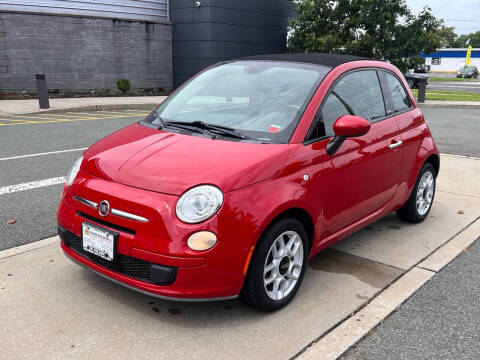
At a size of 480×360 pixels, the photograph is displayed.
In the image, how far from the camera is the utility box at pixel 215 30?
20.1m

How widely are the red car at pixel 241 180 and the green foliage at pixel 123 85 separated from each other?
16213 mm

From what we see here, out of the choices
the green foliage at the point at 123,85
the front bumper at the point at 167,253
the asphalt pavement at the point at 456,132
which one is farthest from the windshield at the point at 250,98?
the green foliage at the point at 123,85

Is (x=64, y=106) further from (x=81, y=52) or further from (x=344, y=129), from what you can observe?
(x=344, y=129)

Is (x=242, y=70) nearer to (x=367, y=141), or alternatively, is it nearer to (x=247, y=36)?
(x=367, y=141)

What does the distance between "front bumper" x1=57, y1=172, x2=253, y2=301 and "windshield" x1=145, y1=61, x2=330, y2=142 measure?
825 millimetres

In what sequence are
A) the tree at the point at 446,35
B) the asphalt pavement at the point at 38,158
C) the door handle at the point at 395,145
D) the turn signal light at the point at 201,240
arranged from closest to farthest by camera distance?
1. the turn signal light at the point at 201,240
2. the door handle at the point at 395,145
3. the asphalt pavement at the point at 38,158
4. the tree at the point at 446,35

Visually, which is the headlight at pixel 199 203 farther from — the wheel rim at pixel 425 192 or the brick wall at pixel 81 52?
the brick wall at pixel 81 52

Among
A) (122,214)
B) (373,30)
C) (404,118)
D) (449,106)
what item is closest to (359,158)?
(404,118)

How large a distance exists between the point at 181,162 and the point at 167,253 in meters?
0.59

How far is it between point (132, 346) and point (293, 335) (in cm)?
94

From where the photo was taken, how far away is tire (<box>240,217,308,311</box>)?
284 cm

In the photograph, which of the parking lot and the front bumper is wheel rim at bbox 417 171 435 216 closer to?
the parking lot

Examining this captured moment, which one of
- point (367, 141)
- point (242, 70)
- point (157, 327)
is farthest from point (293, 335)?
point (242, 70)

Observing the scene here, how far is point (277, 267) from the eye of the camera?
3018 mm
